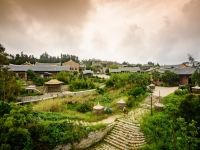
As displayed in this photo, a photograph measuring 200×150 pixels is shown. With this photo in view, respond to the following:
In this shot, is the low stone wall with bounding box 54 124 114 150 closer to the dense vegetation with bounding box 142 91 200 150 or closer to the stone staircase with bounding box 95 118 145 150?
the stone staircase with bounding box 95 118 145 150

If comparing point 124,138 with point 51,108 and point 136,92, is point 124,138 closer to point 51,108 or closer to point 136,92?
point 51,108

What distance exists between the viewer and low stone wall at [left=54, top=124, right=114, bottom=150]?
17666 mm

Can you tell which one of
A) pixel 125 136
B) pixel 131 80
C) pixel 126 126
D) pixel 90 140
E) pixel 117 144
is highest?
pixel 131 80

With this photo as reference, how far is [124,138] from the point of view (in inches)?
754

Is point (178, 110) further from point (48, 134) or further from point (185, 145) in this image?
point (48, 134)

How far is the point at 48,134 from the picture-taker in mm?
17391

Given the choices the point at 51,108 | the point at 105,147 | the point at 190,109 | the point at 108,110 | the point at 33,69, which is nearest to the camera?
the point at 105,147

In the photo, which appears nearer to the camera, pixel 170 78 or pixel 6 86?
pixel 6 86

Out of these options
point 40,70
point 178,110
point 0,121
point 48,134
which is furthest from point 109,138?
point 40,70

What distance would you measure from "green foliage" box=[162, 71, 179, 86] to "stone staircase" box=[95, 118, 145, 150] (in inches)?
885

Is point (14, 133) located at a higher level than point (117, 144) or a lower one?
higher

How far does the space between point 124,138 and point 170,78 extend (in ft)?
81.6

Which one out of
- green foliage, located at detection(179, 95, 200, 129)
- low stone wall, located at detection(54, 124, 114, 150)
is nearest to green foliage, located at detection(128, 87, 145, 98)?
green foliage, located at detection(179, 95, 200, 129)

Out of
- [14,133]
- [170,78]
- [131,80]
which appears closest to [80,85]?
[131,80]
